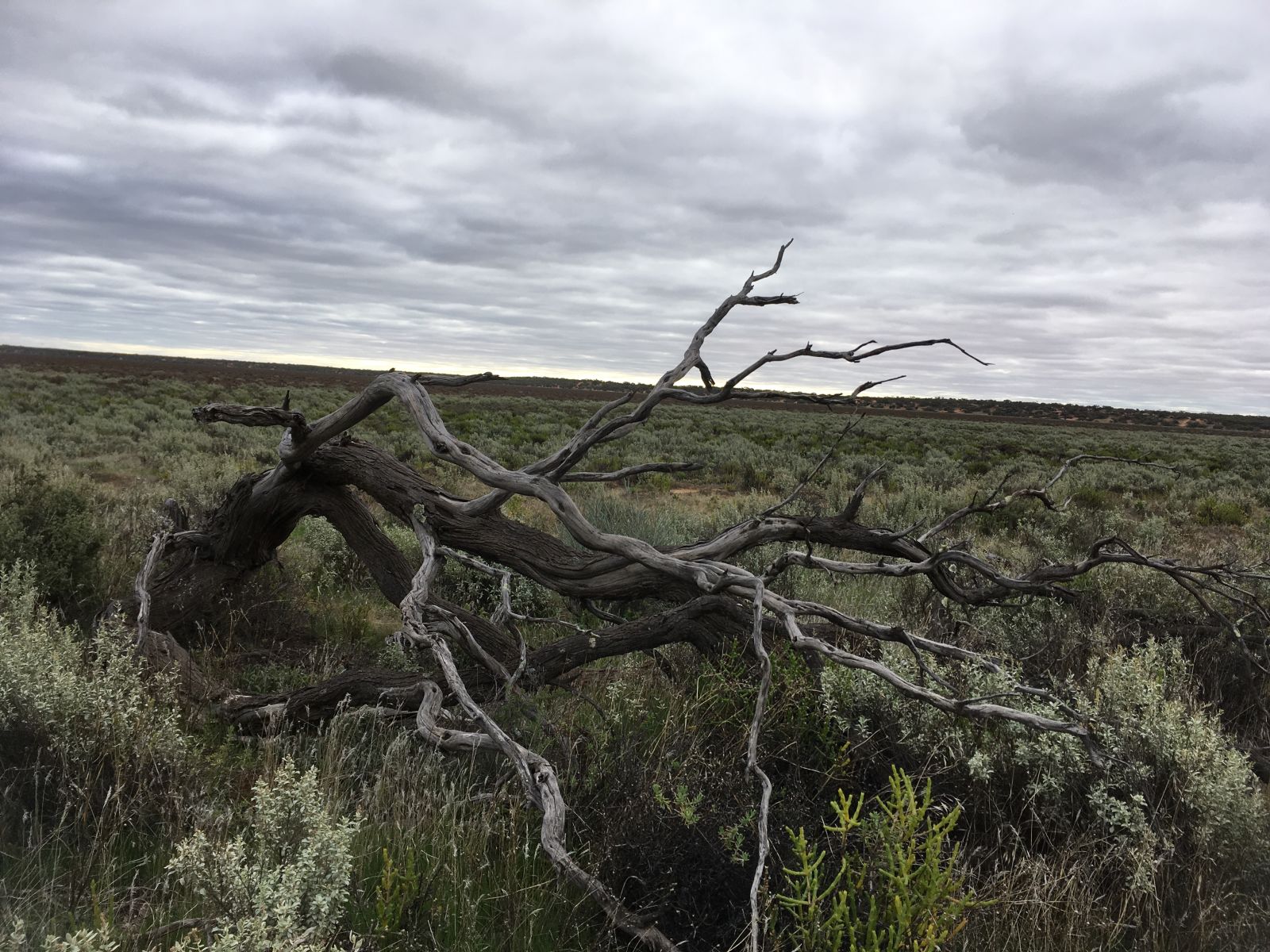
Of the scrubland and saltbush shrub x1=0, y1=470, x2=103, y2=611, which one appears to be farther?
saltbush shrub x1=0, y1=470, x2=103, y2=611

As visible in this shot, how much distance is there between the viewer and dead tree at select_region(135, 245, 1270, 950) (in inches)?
121

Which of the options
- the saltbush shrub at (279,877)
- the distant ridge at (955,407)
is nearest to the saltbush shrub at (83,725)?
the saltbush shrub at (279,877)

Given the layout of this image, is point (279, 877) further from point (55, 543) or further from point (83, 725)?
point (55, 543)

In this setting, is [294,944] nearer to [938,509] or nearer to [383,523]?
[383,523]

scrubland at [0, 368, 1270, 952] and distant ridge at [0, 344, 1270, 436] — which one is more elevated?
distant ridge at [0, 344, 1270, 436]

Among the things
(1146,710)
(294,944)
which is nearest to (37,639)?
(294,944)

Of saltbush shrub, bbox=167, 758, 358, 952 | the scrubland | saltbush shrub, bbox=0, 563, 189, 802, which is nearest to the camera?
saltbush shrub, bbox=167, 758, 358, 952

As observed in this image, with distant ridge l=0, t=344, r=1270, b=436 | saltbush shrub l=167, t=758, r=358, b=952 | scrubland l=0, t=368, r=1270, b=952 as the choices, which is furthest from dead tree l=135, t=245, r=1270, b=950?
distant ridge l=0, t=344, r=1270, b=436

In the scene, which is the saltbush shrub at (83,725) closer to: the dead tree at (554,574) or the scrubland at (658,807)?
the scrubland at (658,807)

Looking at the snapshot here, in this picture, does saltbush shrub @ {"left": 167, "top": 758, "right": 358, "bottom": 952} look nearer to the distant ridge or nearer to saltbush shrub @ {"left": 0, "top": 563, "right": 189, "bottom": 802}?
saltbush shrub @ {"left": 0, "top": 563, "right": 189, "bottom": 802}

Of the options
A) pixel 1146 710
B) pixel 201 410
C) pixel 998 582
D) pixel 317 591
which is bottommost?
pixel 317 591

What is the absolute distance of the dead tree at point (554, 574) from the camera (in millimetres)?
3086

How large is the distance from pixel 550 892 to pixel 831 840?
108cm

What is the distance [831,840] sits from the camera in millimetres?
2893
